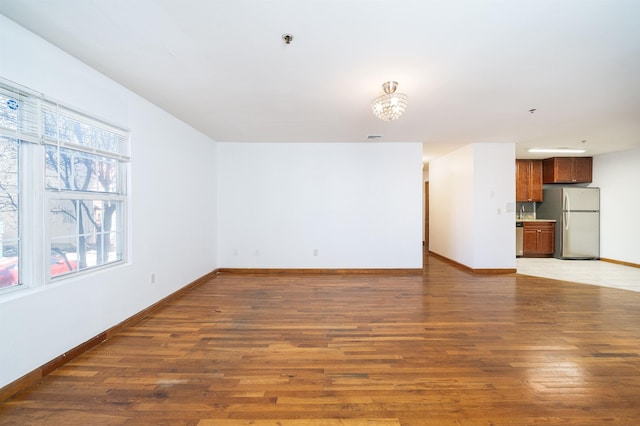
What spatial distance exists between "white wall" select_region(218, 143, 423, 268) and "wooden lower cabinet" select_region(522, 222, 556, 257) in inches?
146

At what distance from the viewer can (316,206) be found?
5.09m

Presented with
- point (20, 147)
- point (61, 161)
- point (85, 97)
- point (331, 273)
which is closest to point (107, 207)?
point (61, 161)

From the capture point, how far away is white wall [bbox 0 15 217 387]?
1814 mm

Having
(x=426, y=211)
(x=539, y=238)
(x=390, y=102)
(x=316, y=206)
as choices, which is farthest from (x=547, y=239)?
(x=390, y=102)

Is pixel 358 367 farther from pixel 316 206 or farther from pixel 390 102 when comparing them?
pixel 316 206

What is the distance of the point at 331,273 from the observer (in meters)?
5.04

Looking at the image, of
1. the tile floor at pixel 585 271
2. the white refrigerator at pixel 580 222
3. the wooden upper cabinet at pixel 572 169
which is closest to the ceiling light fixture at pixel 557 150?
the wooden upper cabinet at pixel 572 169

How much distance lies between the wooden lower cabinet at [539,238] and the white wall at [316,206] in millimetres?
3701

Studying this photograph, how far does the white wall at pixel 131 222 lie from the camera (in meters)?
1.81

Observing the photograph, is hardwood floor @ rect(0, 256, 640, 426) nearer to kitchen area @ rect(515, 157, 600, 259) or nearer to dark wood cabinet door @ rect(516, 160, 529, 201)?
kitchen area @ rect(515, 157, 600, 259)

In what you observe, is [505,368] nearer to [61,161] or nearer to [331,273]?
[331,273]

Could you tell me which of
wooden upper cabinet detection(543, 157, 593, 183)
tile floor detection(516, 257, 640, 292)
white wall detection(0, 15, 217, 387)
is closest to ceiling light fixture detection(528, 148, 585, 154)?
wooden upper cabinet detection(543, 157, 593, 183)

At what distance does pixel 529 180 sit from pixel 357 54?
6.93 metres

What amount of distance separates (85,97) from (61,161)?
2.10 ft
